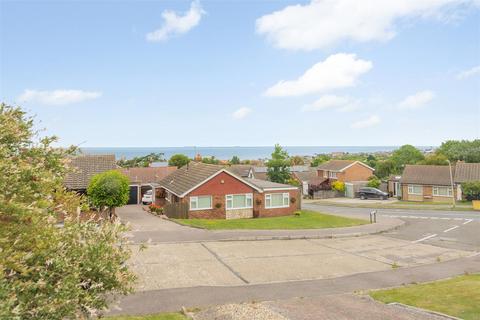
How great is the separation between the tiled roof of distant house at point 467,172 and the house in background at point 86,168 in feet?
148


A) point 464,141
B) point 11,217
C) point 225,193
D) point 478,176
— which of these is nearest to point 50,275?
point 11,217

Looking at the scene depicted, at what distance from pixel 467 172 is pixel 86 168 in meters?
48.7

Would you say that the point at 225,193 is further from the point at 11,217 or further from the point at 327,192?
the point at 327,192

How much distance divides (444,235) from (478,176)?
30.2 metres

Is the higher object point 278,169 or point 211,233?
point 278,169

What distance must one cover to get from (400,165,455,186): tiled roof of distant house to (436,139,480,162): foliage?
83.3 ft

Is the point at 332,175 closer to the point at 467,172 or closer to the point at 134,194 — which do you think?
the point at 467,172

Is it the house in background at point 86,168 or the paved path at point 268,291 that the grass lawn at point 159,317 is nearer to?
the paved path at point 268,291

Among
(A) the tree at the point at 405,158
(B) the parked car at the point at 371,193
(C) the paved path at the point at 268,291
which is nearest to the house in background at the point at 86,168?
(C) the paved path at the point at 268,291

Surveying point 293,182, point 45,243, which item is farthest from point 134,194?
point 45,243

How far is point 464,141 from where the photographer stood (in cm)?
8694

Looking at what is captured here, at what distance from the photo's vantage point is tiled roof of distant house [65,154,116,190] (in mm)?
30688

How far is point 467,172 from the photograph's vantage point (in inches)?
2114

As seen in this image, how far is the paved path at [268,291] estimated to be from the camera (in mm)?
12482
